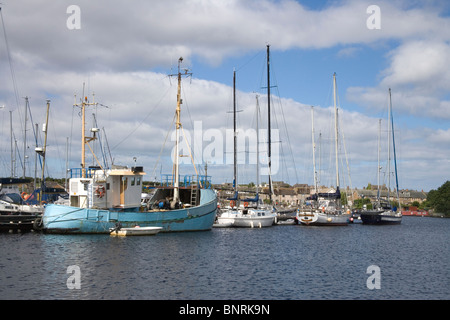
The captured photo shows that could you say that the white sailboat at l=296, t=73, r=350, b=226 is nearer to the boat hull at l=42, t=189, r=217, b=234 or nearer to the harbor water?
the harbor water

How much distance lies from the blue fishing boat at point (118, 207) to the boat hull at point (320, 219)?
19.6m

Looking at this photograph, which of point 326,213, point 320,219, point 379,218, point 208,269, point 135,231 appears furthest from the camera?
point 379,218

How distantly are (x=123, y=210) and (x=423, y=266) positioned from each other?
27599 millimetres

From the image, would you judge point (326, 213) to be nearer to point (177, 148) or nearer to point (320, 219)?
point (320, 219)

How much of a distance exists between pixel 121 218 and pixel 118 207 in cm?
139

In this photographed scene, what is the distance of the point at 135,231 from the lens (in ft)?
138

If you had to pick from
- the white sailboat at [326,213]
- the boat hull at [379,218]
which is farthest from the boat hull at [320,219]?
the boat hull at [379,218]

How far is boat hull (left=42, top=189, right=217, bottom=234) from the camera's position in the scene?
41.6 metres

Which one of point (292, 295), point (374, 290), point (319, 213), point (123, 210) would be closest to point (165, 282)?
point (292, 295)

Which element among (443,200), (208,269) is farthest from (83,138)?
(443,200)

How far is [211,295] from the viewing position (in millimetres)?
21391

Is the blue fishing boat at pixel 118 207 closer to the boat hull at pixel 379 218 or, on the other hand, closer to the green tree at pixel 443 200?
the boat hull at pixel 379 218

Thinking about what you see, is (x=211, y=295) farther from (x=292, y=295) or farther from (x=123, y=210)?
(x=123, y=210)

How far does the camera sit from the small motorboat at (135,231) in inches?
1636
